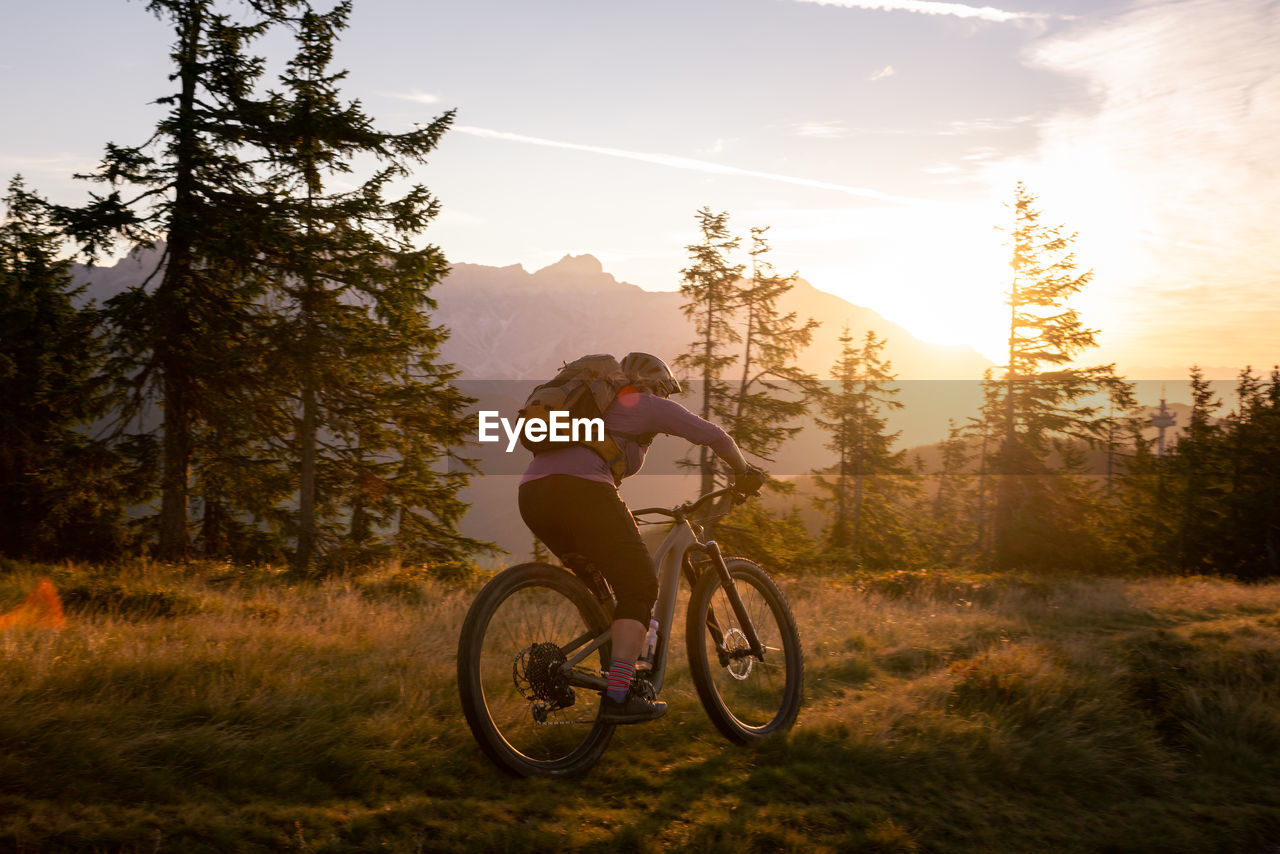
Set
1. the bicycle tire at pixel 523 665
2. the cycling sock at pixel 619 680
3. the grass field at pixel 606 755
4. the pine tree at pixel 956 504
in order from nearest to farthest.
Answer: the grass field at pixel 606 755
the bicycle tire at pixel 523 665
the cycling sock at pixel 619 680
the pine tree at pixel 956 504

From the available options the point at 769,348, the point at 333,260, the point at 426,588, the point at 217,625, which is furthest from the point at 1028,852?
the point at 769,348

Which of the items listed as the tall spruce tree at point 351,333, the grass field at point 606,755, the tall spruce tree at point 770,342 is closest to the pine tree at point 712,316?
the tall spruce tree at point 770,342

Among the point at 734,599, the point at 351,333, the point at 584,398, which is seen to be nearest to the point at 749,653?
the point at 734,599

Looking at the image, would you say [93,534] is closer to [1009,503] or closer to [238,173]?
[238,173]

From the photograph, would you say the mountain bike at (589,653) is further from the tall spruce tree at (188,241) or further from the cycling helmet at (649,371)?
the tall spruce tree at (188,241)

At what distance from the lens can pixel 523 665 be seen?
445 centimetres

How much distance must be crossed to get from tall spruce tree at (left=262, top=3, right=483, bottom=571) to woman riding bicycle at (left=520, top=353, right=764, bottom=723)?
14.7 meters

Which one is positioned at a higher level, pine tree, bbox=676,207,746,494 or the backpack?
pine tree, bbox=676,207,746,494

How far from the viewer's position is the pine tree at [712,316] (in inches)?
1171

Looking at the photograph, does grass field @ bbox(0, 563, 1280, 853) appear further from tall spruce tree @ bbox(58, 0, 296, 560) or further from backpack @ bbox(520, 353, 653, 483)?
tall spruce tree @ bbox(58, 0, 296, 560)

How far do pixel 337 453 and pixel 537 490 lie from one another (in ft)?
56.5

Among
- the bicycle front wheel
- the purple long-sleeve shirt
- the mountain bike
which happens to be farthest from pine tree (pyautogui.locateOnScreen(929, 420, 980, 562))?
the purple long-sleeve shirt

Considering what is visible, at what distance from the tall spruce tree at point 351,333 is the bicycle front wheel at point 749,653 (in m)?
14.4

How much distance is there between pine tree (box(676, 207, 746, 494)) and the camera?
97.6 ft
